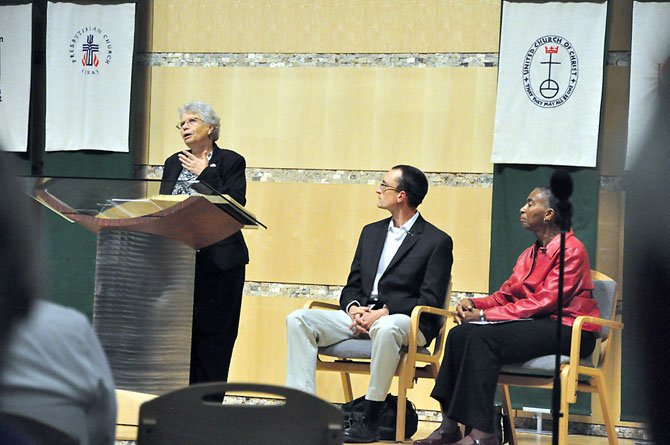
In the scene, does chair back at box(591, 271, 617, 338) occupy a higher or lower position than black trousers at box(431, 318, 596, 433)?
higher

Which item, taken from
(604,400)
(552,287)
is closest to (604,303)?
(552,287)

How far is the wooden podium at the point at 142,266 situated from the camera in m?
3.96

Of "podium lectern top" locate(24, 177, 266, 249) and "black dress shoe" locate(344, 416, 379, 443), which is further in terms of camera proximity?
"black dress shoe" locate(344, 416, 379, 443)

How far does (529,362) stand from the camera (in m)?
4.69

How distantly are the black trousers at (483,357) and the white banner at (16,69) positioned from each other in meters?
3.38

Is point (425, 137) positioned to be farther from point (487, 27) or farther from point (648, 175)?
point (648, 175)

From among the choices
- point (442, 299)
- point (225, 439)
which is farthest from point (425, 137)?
point (225, 439)

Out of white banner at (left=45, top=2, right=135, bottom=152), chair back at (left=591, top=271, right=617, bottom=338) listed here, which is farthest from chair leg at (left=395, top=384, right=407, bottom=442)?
white banner at (left=45, top=2, right=135, bottom=152)

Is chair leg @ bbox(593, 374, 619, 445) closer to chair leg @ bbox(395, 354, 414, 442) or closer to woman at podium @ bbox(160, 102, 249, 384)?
chair leg @ bbox(395, 354, 414, 442)

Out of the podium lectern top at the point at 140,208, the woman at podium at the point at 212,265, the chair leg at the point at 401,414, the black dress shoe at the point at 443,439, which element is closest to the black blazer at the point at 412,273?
the chair leg at the point at 401,414

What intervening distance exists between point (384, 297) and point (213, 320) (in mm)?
878

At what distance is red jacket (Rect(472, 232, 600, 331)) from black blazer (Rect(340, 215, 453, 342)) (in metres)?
0.29

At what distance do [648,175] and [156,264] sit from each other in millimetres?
3161

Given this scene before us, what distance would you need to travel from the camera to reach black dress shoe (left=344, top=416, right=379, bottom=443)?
15.9ft
